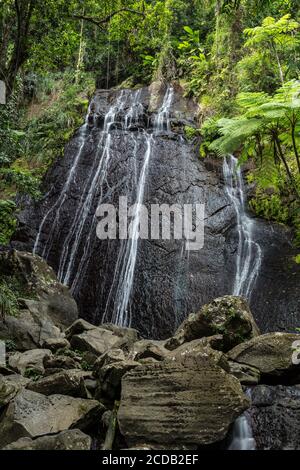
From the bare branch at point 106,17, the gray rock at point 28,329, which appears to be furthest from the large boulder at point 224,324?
the bare branch at point 106,17

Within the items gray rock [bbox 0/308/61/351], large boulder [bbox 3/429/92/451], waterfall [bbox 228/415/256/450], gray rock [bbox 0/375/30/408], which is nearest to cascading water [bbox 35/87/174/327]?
gray rock [bbox 0/308/61/351]

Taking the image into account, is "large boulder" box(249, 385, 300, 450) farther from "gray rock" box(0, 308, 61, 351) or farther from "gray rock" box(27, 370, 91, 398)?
"gray rock" box(0, 308, 61, 351)

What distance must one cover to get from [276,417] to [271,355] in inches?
43.7

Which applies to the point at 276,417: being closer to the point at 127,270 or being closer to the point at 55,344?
Result: the point at 55,344

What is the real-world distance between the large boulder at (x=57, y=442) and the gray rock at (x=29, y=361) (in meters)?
1.79

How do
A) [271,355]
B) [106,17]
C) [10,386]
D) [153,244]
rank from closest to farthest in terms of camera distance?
[10,386], [271,355], [106,17], [153,244]

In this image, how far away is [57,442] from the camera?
356cm

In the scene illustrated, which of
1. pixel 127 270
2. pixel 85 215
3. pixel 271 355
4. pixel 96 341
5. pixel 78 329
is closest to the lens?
pixel 271 355

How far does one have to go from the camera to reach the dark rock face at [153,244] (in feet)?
28.5

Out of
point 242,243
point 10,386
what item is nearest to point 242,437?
point 10,386

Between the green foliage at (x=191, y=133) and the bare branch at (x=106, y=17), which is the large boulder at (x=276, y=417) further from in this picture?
the green foliage at (x=191, y=133)

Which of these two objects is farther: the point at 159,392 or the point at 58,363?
the point at 58,363

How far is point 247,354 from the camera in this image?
533 cm
